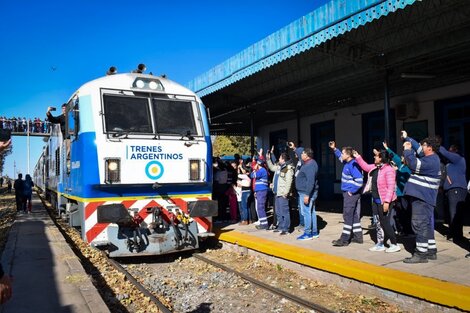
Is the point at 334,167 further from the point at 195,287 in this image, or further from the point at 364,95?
the point at 195,287

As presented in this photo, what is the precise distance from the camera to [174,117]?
7.84 metres

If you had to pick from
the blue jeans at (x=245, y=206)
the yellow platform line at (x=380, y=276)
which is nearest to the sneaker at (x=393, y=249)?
the yellow platform line at (x=380, y=276)

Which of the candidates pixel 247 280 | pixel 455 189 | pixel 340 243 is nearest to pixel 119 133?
pixel 247 280

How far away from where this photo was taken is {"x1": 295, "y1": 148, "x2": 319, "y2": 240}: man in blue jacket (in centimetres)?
783

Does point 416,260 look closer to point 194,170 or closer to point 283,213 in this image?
point 283,213

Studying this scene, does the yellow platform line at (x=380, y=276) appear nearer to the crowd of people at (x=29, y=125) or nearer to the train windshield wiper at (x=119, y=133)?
the train windshield wiper at (x=119, y=133)

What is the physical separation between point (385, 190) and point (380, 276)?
65.6 inches

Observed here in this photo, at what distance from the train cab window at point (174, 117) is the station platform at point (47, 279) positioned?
8.88 feet

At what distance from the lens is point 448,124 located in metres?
11.8

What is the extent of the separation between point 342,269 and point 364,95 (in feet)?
29.9

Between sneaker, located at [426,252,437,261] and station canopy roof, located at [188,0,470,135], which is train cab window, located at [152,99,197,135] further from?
sneaker, located at [426,252,437,261]

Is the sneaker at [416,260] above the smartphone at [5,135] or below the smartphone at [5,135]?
below

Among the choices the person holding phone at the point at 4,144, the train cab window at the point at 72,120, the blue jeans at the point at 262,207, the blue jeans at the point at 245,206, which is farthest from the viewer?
the blue jeans at the point at 245,206

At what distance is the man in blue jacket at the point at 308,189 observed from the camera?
7832 millimetres
